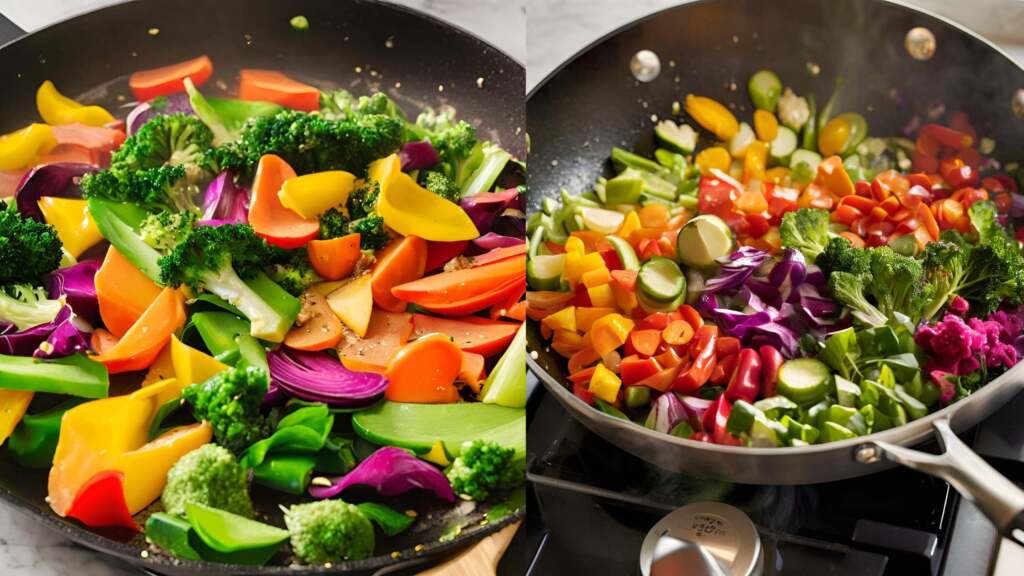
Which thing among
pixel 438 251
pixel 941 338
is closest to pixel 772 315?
pixel 941 338

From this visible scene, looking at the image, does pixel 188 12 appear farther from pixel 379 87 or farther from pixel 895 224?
pixel 895 224

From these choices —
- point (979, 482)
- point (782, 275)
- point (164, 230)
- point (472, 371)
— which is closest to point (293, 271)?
point (164, 230)

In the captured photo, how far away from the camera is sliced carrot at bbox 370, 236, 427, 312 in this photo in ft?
3.78

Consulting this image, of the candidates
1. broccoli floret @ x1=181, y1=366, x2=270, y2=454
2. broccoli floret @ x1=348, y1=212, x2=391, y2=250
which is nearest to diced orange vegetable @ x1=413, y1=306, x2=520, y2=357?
broccoli floret @ x1=348, y1=212, x2=391, y2=250

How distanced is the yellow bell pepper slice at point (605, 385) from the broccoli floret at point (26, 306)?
0.63 m

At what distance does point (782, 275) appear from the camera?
1.06 m

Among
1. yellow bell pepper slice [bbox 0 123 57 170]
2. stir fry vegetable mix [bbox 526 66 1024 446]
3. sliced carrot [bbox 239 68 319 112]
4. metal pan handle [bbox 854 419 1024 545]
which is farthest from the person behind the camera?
sliced carrot [bbox 239 68 319 112]

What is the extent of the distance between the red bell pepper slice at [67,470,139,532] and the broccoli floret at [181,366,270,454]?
10 centimetres

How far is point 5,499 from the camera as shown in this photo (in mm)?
903

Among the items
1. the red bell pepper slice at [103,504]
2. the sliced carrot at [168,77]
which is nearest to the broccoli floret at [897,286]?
the red bell pepper slice at [103,504]

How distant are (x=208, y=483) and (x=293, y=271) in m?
0.32

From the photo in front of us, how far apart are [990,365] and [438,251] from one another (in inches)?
24.9

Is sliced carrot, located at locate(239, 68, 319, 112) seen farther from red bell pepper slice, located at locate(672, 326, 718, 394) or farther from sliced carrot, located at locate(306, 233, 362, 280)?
red bell pepper slice, located at locate(672, 326, 718, 394)

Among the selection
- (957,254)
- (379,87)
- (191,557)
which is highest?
(957,254)
